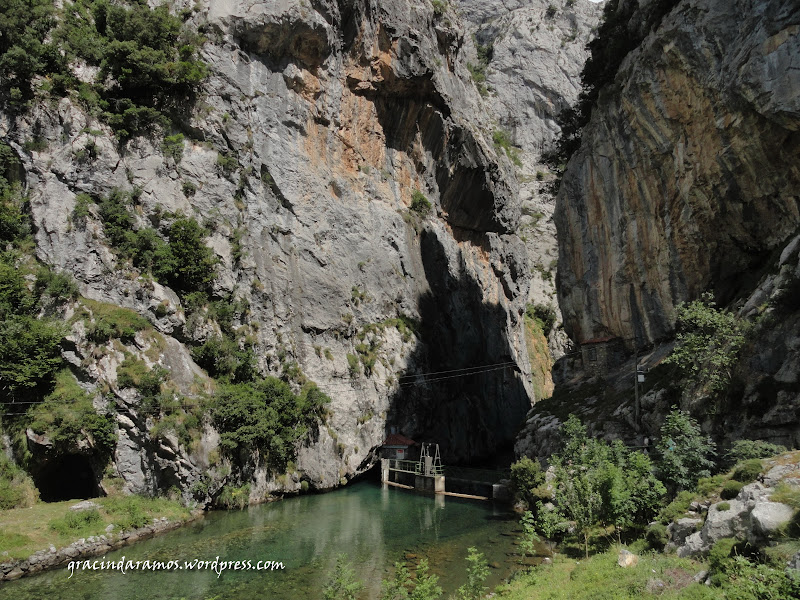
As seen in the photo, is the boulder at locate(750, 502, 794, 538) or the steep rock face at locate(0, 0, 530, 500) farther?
the steep rock face at locate(0, 0, 530, 500)

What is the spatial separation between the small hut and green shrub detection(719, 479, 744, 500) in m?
25.6

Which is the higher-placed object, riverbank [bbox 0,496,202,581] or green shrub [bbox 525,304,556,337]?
green shrub [bbox 525,304,556,337]

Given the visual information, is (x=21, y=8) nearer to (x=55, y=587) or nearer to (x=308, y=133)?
(x=308, y=133)

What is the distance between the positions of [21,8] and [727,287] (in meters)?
39.9

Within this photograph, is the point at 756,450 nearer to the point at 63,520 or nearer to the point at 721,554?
the point at 721,554

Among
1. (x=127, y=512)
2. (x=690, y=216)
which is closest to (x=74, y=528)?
(x=127, y=512)

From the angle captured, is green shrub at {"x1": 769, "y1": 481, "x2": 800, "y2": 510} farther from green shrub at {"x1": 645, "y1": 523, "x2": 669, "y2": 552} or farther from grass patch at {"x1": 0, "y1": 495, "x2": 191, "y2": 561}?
grass patch at {"x1": 0, "y1": 495, "x2": 191, "y2": 561}

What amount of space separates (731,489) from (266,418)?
2134 centimetres

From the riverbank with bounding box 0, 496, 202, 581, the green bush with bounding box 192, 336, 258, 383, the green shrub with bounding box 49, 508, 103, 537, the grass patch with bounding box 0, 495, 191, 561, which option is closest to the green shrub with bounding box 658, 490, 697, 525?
the riverbank with bounding box 0, 496, 202, 581

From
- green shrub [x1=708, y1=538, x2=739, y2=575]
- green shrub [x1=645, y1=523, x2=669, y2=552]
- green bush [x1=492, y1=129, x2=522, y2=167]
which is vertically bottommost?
green shrub [x1=645, y1=523, x2=669, y2=552]

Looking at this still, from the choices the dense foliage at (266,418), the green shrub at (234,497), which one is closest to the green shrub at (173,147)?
the dense foliage at (266,418)

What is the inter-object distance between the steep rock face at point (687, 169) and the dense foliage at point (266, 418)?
62.4ft

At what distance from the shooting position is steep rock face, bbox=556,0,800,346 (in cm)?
1980

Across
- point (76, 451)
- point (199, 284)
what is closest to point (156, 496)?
point (76, 451)
